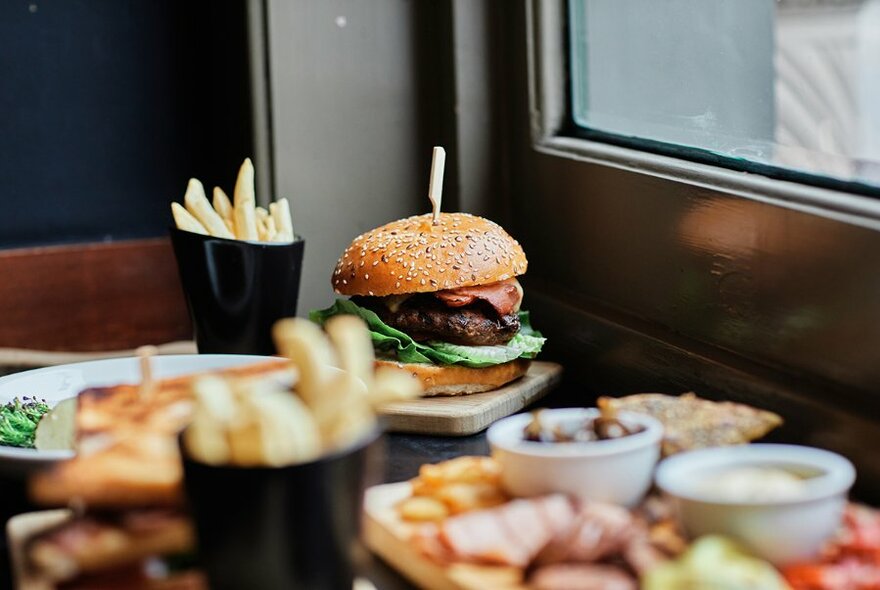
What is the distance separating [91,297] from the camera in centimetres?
284

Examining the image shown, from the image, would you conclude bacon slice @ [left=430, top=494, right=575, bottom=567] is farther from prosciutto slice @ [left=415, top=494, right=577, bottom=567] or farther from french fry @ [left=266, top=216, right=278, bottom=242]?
french fry @ [left=266, top=216, right=278, bottom=242]

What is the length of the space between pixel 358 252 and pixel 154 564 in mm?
1060

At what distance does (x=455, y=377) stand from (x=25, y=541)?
0.98 meters

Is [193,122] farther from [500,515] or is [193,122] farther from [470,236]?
[500,515]

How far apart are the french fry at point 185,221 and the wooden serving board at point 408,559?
0.85 meters

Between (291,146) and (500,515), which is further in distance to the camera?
(291,146)

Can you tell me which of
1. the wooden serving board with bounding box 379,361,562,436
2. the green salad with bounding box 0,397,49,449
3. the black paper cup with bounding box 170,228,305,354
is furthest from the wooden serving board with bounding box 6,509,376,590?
the black paper cup with bounding box 170,228,305,354

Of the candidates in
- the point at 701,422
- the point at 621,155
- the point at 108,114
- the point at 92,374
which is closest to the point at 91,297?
the point at 108,114

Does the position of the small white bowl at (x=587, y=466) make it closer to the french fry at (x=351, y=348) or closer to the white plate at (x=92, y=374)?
the french fry at (x=351, y=348)

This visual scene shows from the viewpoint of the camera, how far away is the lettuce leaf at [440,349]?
1978 millimetres

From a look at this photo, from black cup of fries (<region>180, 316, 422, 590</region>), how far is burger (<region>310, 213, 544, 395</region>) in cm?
94

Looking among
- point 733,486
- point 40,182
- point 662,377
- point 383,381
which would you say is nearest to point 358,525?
point 383,381

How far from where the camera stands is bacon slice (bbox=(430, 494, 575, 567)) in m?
1.11

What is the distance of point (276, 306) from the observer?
2.09 metres
